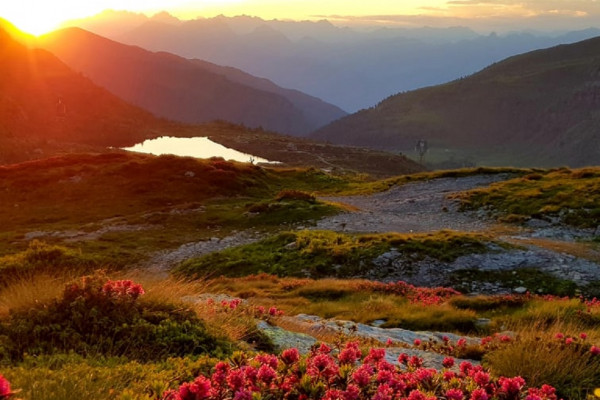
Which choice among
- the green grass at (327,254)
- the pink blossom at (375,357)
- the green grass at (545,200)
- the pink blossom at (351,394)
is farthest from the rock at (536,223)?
the pink blossom at (351,394)

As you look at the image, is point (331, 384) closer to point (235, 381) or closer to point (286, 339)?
point (235, 381)

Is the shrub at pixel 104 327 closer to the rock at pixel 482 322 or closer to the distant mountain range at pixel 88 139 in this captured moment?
the rock at pixel 482 322

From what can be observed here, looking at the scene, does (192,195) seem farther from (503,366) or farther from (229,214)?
(503,366)

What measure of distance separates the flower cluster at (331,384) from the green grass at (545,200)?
2892 centimetres

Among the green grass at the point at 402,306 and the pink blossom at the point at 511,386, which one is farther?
the green grass at the point at 402,306

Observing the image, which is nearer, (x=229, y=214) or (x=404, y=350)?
(x=404, y=350)

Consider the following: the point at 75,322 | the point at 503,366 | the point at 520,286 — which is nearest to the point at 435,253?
the point at 520,286

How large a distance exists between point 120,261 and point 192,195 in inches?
919

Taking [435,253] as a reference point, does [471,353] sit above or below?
above

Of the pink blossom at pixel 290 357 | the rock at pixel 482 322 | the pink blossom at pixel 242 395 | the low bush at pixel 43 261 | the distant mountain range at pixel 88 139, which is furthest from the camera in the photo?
the distant mountain range at pixel 88 139

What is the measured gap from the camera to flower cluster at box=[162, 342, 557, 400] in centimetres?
411

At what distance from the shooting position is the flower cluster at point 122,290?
7582mm

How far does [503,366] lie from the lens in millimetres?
7086

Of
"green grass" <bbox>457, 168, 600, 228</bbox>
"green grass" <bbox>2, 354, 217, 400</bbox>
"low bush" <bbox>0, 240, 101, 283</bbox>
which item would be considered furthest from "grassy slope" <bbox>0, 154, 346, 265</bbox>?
"green grass" <bbox>2, 354, 217, 400</bbox>
